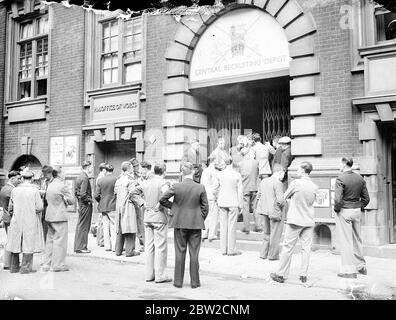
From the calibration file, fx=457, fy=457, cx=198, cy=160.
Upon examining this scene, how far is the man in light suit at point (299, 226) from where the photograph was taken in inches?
286

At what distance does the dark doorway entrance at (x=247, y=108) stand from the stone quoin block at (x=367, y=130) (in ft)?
8.27

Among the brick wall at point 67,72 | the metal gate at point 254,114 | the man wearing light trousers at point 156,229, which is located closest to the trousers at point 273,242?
the man wearing light trousers at point 156,229

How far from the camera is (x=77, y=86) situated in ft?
50.1

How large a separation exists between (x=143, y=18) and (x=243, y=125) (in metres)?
4.41

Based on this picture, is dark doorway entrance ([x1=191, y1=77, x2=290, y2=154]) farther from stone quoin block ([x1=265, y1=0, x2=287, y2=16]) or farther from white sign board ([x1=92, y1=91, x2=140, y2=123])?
white sign board ([x1=92, y1=91, x2=140, y2=123])

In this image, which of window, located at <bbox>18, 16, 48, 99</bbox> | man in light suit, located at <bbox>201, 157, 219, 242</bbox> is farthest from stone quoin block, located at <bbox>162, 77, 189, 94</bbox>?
window, located at <bbox>18, 16, 48, 99</bbox>

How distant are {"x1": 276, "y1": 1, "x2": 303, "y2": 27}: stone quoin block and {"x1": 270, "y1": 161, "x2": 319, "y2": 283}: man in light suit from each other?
16.8ft

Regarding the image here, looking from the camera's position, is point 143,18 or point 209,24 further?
point 143,18

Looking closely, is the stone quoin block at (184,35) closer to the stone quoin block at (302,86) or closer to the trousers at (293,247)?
the stone quoin block at (302,86)

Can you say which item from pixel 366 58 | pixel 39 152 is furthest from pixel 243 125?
pixel 39 152

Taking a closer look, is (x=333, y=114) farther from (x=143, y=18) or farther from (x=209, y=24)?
(x=143, y=18)

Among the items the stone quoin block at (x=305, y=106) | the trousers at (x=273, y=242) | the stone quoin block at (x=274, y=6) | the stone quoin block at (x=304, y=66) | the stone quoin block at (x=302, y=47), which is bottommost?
the trousers at (x=273, y=242)

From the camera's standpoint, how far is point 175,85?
1304cm
